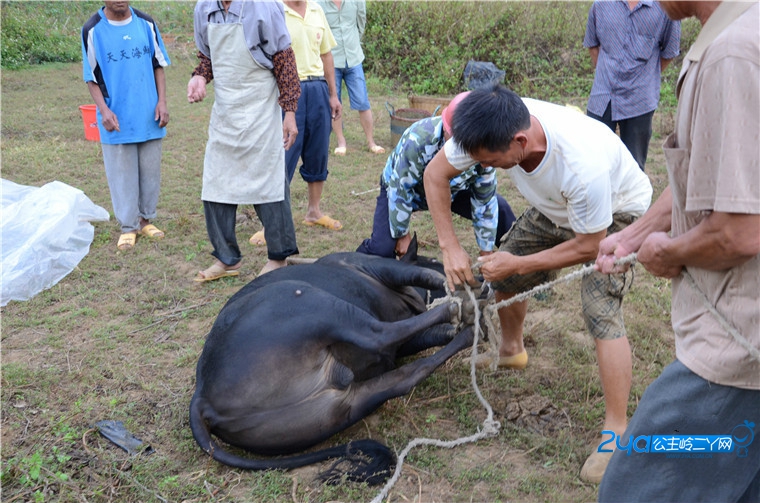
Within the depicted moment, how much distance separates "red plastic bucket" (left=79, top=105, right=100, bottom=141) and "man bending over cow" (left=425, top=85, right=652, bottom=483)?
5.42 metres

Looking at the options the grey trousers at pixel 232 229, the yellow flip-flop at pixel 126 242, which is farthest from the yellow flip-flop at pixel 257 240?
the yellow flip-flop at pixel 126 242

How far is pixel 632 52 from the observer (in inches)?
216

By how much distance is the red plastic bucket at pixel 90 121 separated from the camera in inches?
285

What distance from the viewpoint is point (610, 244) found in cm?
228

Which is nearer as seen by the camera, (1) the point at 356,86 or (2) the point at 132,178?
(2) the point at 132,178

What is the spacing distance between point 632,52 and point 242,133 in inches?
127

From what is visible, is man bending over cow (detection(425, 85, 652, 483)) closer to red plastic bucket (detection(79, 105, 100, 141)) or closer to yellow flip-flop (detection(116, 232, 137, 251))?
yellow flip-flop (detection(116, 232, 137, 251))

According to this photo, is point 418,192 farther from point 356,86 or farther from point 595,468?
point 356,86

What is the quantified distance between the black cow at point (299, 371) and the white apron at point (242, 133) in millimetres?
1341

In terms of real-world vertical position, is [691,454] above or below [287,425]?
above

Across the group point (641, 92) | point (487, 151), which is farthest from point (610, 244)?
point (641, 92)

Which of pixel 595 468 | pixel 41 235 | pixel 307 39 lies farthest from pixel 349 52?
pixel 595 468

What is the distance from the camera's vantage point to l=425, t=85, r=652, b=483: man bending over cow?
8.43 feet

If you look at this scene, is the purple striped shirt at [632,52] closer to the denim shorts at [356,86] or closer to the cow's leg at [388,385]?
the denim shorts at [356,86]
